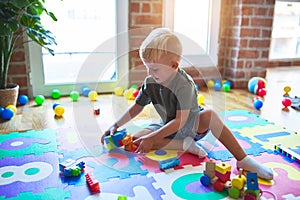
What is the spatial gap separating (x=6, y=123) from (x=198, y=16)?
4.71 ft

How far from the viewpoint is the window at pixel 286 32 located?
304 centimetres

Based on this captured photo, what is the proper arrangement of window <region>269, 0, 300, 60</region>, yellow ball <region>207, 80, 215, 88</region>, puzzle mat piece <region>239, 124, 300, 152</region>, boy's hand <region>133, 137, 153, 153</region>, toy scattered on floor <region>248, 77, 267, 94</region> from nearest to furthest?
boy's hand <region>133, 137, 153, 153</region>
puzzle mat piece <region>239, 124, 300, 152</region>
toy scattered on floor <region>248, 77, 267, 94</region>
yellow ball <region>207, 80, 215, 88</region>
window <region>269, 0, 300, 60</region>

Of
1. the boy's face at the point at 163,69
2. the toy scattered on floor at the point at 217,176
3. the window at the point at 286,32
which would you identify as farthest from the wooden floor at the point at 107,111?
the window at the point at 286,32

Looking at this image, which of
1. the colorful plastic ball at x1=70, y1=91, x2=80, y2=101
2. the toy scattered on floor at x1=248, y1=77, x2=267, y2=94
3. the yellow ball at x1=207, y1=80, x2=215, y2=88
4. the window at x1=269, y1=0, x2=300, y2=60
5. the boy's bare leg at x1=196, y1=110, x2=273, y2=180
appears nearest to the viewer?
the boy's bare leg at x1=196, y1=110, x2=273, y2=180

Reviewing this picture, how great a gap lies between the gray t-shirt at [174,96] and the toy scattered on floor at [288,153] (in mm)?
335

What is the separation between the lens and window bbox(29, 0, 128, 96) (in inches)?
73.8

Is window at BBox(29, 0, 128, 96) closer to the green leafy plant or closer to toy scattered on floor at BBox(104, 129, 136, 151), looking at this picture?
the green leafy plant

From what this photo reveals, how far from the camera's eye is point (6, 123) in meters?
1.45

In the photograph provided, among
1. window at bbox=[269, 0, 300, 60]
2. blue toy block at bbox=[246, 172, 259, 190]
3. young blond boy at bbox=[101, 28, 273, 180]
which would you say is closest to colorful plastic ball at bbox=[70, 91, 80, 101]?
young blond boy at bbox=[101, 28, 273, 180]

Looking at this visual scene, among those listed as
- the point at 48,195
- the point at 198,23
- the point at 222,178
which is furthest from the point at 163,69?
the point at 198,23

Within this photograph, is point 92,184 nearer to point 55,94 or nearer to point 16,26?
point 16,26

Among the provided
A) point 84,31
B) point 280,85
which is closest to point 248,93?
point 280,85

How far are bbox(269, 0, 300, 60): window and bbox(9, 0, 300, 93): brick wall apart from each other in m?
0.94

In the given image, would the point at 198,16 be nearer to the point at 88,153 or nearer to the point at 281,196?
the point at 88,153
